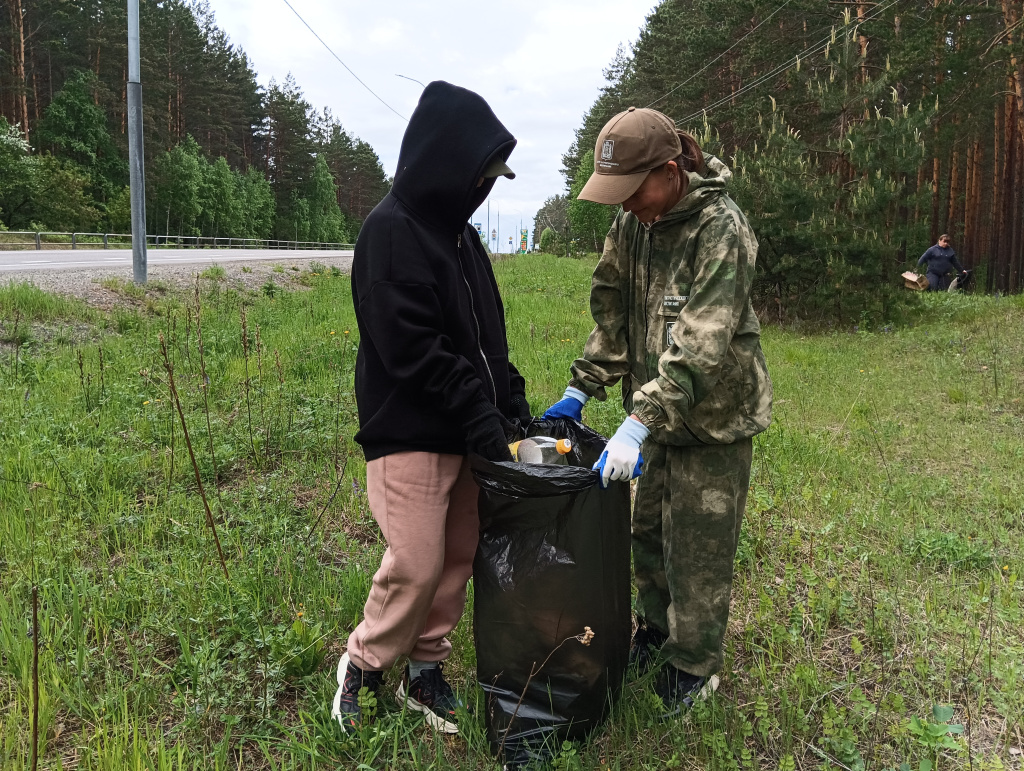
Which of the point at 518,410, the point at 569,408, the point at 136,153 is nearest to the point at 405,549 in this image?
the point at 518,410

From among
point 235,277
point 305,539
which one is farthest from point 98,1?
point 305,539

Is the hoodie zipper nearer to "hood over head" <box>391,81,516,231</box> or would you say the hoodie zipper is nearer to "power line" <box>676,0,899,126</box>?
"hood over head" <box>391,81,516,231</box>

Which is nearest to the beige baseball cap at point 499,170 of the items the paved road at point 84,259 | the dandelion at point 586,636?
the dandelion at point 586,636

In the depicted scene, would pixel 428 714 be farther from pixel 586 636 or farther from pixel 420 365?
pixel 420 365

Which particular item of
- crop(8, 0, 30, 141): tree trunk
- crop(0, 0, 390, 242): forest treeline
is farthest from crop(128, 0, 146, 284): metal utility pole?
crop(8, 0, 30, 141): tree trunk

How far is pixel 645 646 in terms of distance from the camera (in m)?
2.47

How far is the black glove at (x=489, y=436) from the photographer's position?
6.07 ft

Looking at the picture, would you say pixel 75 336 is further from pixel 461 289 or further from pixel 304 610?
pixel 461 289

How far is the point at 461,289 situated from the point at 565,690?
1.16 meters

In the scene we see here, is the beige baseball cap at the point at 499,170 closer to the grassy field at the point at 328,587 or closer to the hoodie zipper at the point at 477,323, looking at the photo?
the hoodie zipper at the point at 477,323

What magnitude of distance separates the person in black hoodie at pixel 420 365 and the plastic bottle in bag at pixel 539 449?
14 cm

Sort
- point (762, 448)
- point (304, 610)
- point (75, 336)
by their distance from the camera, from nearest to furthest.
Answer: point (304, 610) → point (762, 448) → point (75, 336)

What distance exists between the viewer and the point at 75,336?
6.28 meters

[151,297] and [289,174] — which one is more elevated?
[289,174]
